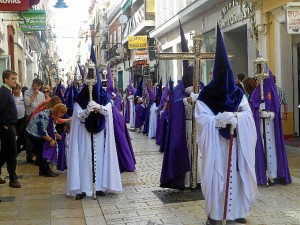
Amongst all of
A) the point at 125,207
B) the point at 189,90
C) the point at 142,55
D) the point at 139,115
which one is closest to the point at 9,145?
the point at 125,207

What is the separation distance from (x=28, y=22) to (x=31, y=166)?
899 centimetres

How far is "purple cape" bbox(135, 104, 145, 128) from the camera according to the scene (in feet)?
59.0

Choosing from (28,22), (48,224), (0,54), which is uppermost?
(28,22)

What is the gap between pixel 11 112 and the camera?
26.1 feet

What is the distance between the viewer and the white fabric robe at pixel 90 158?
7217 millimetres

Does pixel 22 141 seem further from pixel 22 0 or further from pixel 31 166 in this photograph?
pixel 22 0

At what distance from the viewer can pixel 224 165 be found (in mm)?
5469

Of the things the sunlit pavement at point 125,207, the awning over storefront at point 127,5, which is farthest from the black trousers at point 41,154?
the awning over storefront at point 127,5

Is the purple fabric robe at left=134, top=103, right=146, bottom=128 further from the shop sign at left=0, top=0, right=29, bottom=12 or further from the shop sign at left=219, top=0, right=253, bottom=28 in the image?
the shop sign at left=0, top=0, right=29, bottom=12

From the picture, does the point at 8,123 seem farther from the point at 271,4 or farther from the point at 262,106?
the point at 271,4

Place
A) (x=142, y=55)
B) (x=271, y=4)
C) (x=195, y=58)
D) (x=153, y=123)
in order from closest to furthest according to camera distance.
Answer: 1. (x=195, y=58)
2. (x=271, y=4)
3. (x=153, y=123)
4. (x=142, y=55)

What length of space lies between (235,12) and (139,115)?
17.7ft

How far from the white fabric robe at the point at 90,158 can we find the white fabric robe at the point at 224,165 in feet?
6.90

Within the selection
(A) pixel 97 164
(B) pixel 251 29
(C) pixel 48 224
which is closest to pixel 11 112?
(A) pixel 97 164
